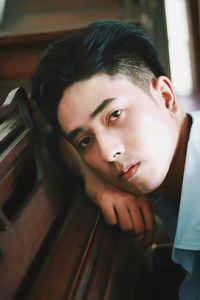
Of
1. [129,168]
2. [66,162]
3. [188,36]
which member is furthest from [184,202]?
[188,36]

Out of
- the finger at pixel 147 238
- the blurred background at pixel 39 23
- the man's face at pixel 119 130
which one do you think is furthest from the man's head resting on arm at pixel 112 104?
the blurred background at pixel 39 23

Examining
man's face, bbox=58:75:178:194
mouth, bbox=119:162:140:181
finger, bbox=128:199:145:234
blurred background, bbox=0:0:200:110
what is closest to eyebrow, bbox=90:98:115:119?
man's face, bbox=58:75:178:194

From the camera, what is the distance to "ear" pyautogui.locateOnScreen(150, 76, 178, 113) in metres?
0.98

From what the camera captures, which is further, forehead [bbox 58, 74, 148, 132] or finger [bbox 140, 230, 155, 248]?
finger [bbox 140, 230, 155, 248]

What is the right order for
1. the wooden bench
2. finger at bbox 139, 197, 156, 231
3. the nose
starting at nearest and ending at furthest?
the wooden bench < the nose < finger at bbox 139, 197, 156, 231

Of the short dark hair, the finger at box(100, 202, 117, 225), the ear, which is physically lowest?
the finger at box(100, 202, 117, 225)

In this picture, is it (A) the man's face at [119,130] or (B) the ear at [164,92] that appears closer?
(A) the man's face at [119,130]

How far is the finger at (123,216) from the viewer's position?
95cm

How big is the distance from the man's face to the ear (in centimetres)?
5

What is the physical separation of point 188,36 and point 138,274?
219cm

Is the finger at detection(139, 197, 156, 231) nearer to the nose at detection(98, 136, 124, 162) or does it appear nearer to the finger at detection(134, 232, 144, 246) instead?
the finger at detection(134, 232, 144, 246)

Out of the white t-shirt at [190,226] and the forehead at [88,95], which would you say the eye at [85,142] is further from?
the white t-shirt at [190,226]

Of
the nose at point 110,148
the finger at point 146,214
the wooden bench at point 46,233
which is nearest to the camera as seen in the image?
the wooden bench at point 46,233

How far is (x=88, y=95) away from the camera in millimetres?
877
